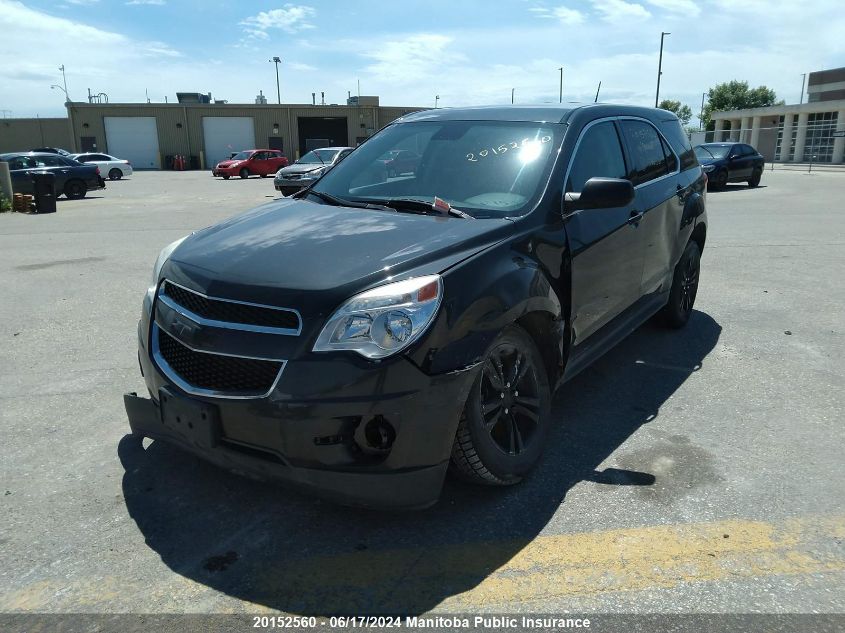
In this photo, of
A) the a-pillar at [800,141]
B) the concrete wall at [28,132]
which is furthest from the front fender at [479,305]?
the concrete wall at [28,132]

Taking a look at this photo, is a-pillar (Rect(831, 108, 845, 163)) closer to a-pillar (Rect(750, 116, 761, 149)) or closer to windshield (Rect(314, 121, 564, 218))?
a-pillar (Rect(750, 116, 761, 149))

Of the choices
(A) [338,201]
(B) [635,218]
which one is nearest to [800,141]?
(B) [635,218]

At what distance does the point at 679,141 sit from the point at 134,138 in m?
58.0

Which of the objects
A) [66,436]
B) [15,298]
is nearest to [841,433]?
[66,436]

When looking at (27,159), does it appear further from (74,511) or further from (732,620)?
(732,620)

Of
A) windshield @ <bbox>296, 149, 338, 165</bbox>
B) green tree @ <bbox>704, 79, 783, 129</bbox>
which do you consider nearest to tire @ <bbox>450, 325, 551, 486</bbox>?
windshield @ <bbox>296, 149, 338, 165</bbox>

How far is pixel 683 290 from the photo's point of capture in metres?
5.88

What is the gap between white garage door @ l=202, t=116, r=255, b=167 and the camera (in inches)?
2224

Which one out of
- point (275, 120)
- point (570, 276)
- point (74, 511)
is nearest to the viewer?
point (74, 511)

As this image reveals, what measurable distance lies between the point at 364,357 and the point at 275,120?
58604 millimetres

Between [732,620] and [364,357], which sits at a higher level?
[364,357]

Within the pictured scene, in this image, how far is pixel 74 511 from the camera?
3.11 m

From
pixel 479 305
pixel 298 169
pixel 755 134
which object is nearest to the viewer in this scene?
pixel 479 305

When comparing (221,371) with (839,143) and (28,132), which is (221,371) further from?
(28,132)
